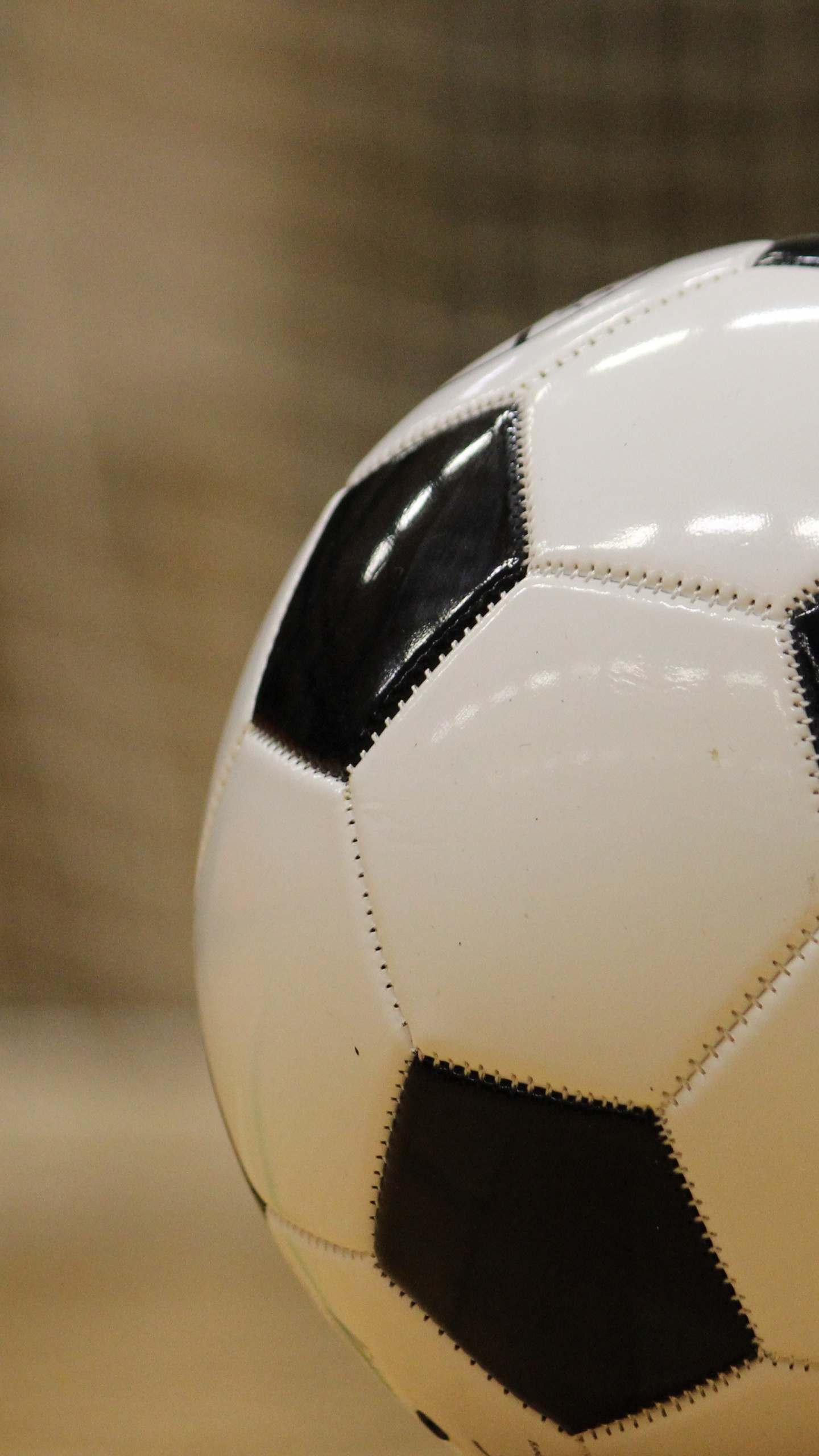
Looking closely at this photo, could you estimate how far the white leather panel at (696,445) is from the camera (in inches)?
23.3

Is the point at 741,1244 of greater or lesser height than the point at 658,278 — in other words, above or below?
below

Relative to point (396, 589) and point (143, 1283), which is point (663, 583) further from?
point (143, 1283)

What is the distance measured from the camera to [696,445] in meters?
0.63

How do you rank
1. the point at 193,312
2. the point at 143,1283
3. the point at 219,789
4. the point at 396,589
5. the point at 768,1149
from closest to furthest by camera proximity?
the point at 768,1149 → the point at 396,589 → the point at 219,789 → the point at 143,1283 → the point at 193,312

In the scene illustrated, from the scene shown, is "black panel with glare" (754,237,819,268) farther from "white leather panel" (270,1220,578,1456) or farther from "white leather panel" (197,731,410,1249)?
"white leather panel" (270,1220,578,1456)

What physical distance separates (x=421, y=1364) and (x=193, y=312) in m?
1.79

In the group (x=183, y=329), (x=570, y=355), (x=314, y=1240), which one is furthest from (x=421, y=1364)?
(x=183, y=329)

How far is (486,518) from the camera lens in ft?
2.20

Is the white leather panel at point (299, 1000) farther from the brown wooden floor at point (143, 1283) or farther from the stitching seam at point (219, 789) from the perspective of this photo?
the brown wooden floor at point (143, 1283)

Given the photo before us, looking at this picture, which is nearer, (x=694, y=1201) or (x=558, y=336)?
(x=694, y=1201)

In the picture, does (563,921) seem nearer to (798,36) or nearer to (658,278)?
(658,278)

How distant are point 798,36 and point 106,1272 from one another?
2.21m

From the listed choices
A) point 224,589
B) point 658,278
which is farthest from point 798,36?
point 658,278

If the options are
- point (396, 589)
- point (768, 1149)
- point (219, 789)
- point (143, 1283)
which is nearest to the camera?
point (768, 1149)
